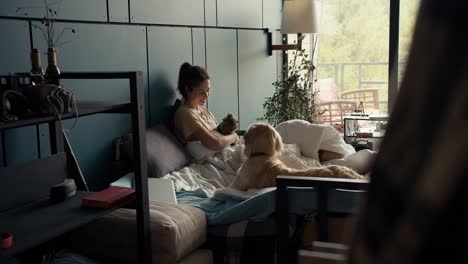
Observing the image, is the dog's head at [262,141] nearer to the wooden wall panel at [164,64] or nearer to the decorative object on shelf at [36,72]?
the wooden wall panel at [164,64]

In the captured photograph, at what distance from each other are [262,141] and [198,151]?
64cm

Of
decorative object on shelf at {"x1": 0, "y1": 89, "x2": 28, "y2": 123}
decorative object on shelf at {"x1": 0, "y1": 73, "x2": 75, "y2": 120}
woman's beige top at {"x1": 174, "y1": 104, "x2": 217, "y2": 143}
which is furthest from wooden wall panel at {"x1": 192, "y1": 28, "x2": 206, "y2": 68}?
decorative object on shelf at {"x1": 0, "y1": 89, "x2": 28, "y2": 123}

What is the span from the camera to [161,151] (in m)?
2.88

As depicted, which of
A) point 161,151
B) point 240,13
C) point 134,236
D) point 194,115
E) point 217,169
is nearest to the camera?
point 134,236

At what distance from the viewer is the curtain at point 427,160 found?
180 mm

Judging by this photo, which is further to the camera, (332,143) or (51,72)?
(332,143)

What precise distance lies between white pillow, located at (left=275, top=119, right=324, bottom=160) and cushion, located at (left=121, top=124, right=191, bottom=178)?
74 centimetres

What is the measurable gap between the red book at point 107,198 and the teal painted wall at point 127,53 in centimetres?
56

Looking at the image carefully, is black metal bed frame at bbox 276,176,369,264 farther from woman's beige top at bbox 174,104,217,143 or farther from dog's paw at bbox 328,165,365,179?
woman's beige top at bbox 174,104,217,143

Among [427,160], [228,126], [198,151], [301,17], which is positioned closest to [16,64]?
[198,151]

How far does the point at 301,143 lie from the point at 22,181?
1961mm

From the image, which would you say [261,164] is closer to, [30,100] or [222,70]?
[30,100]

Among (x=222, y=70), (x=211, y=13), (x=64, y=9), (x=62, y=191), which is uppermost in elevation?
(x=211, y=13)

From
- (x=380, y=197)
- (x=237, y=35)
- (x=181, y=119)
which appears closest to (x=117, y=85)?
(x=181, y=119)
